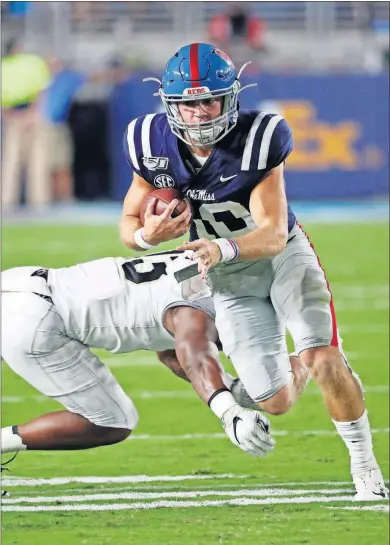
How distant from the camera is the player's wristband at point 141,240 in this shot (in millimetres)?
3441

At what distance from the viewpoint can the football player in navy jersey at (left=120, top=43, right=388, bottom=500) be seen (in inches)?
134

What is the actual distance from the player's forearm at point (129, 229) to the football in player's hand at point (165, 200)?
0.21 feet

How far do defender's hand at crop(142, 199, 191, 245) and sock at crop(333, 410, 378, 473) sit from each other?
0.80 m

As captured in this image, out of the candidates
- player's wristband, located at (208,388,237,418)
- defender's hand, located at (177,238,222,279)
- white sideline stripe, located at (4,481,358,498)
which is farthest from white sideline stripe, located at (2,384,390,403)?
defender's hand, located at (177,238,222,279)

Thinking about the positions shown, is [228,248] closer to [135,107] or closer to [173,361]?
[173,361]

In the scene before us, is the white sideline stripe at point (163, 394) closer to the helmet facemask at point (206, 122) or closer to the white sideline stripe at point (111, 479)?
the white sideline stripe at point (111, 479)

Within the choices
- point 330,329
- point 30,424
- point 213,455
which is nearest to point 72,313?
point 30,424

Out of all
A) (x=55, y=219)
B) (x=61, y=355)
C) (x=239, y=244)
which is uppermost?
(x=239, y=244)

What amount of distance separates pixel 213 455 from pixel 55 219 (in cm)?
702

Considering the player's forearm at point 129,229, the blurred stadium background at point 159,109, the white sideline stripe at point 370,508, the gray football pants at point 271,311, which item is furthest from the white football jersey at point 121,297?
the blurred stadium background at point 159,109

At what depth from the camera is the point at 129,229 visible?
3545 millimetres

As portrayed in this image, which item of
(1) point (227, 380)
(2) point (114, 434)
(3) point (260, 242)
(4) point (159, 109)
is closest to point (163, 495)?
(2) point (114, 434)

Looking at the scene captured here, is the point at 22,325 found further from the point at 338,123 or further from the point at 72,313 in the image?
the point at 338,123

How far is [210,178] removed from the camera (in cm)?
353
